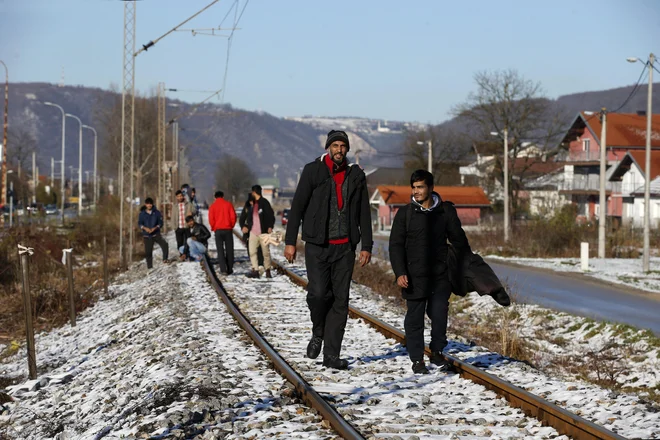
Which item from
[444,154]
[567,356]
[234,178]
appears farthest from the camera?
[234,178]

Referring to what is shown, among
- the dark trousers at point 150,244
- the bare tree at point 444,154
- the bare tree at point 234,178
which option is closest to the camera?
the dark trousers at point 150,244

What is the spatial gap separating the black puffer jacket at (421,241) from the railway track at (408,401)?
0.93 meters

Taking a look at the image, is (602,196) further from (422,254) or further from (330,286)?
(330,286)

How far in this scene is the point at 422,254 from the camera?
903 cm

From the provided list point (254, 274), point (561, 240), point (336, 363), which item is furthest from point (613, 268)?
point (336, 363)

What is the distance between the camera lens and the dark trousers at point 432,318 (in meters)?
9.12

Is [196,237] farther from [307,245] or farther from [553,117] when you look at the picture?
[553,117]

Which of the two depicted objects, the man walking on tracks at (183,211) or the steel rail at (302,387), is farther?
the man walking on tracks at (183,211)

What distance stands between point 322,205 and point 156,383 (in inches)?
91.3

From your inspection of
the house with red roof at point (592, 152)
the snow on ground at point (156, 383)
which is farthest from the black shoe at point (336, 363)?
the house with red roof at point (592, 152)

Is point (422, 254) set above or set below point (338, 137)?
below

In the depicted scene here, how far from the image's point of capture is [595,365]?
508 inches

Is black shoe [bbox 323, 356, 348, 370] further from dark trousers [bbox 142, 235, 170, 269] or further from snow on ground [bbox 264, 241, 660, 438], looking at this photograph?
dark trousers [bbox 142, 235, 170, 269]

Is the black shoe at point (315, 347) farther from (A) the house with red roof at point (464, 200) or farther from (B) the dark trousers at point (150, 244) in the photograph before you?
(A) the house with red roof at point (464, 200)
